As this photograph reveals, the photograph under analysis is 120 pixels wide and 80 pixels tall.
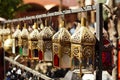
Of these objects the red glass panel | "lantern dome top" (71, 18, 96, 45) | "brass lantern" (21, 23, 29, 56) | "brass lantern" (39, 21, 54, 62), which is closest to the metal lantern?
"brass lantern" (39, 21, 54, 62)

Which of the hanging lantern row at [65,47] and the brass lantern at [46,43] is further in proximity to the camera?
the brass lantern at [46,43]

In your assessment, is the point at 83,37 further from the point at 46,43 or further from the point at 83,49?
the point at 46,43

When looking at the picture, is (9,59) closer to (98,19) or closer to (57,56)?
(57,56)

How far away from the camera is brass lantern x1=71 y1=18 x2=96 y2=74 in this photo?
2.63 meters

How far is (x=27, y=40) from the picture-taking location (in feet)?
12.9

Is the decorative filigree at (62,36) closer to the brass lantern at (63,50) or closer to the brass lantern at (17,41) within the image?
the brass lantern at (63,50)

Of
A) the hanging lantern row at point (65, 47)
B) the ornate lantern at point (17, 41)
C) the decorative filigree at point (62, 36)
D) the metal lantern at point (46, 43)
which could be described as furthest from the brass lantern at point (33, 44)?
the decorative filigree at point (62, 36)

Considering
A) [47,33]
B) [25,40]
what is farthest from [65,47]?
[25,40]

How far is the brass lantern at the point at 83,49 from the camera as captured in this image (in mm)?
2633

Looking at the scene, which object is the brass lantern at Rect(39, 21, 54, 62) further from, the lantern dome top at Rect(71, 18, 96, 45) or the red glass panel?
the lantern dome top at Rect(71, 18, 96, 45)

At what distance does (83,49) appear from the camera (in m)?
2.64

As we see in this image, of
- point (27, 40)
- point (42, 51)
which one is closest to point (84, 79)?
point (42, 51)

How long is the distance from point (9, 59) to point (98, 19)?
9.47 ft

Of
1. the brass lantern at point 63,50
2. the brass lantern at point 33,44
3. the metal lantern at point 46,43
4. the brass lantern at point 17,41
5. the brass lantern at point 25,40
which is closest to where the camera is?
the brass lantern at point 63,50
